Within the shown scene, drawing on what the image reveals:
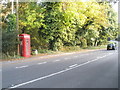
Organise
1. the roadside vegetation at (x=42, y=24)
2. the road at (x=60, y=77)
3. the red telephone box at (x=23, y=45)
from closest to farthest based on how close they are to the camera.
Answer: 1. the road at (x=60, y=77)
2. the roadside vegetation at (x=42, y=24)
3. the red telephone box at (x=23, y=45)

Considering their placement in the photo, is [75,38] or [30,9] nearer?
[30,9]

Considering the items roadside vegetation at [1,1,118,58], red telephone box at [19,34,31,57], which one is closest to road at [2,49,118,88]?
roadside vegetation at [1,1,118,58]

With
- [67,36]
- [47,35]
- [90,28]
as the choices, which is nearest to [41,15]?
[47,35]

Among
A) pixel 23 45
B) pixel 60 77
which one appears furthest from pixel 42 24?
pixel 60 77

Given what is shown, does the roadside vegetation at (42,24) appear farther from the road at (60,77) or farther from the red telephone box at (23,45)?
the road at (60,77)

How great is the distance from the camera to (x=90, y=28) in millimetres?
43969

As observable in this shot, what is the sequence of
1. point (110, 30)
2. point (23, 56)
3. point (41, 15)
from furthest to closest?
point (110, 30)
point (41, 15)
point (23, 56)

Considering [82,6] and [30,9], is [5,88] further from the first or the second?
[82,6]

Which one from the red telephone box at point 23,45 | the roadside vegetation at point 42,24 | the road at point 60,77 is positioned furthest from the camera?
the red telephone box at point 23,45

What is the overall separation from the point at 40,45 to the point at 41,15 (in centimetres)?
558

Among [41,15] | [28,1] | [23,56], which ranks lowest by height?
[23,56]

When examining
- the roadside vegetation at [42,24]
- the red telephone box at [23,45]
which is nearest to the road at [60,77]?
the roadside vegetation at [42,24]

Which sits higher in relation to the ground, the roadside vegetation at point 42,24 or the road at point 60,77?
the roadside vegetation at point 42,24

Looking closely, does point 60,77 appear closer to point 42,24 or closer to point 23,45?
point 23,45
